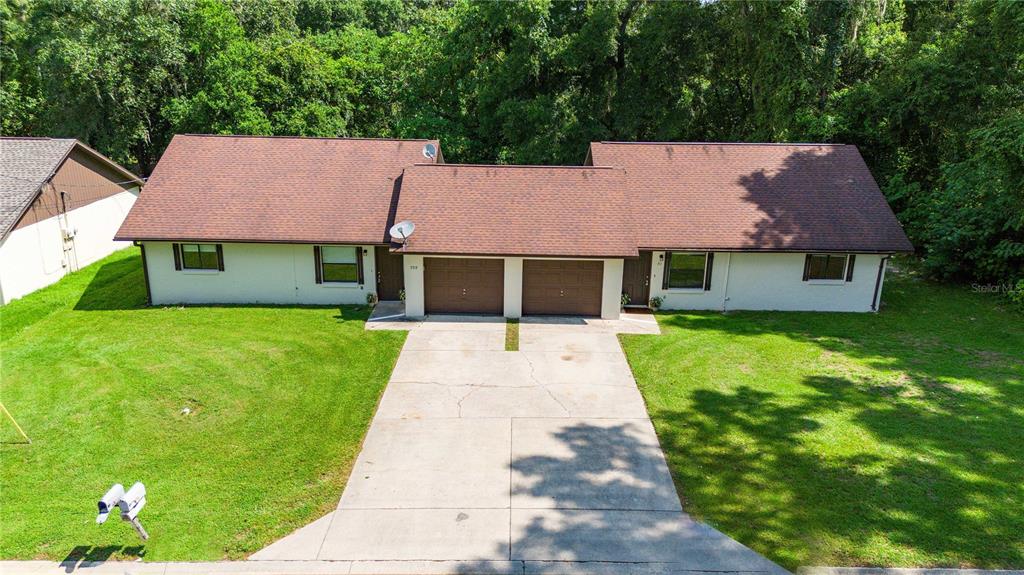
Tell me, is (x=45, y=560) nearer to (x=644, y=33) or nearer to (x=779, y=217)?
(x=779, y=217)

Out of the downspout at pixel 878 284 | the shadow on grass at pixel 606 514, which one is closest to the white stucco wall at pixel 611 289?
the shadow on grass at pixel 606 514

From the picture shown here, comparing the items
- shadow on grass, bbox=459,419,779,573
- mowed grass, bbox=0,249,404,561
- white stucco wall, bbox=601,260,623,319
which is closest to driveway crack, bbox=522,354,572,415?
shadow on grass, bbox=459,419,779,573

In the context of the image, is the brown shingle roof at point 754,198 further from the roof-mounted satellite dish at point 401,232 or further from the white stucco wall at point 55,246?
the white stucco wall at point 55,246

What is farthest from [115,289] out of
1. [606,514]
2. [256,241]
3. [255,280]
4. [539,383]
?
[606,514]

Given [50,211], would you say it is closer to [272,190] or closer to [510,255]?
[272,190]

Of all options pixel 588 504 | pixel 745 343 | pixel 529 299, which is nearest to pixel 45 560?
pixel 588 504

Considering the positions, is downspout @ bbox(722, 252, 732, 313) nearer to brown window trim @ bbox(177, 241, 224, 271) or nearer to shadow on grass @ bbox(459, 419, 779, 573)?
shadow on grass @ bbox(459, 419, 779, 573)

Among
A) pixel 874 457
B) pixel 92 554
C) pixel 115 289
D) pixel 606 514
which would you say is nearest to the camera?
pixel 92 554
